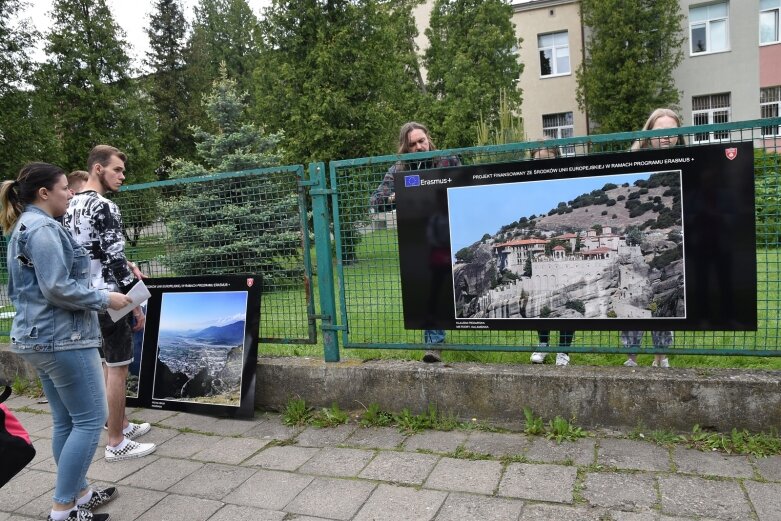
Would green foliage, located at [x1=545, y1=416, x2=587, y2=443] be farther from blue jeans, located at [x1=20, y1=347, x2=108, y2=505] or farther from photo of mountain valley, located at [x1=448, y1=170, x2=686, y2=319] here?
blue jeans, located at [x1=20, y1=347, x2=108, y2=505]

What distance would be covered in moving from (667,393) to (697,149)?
1.51 metres

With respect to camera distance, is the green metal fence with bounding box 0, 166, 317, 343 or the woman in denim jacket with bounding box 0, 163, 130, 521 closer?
the woman in denim jacket with bounding box 0, 163, 130, 521

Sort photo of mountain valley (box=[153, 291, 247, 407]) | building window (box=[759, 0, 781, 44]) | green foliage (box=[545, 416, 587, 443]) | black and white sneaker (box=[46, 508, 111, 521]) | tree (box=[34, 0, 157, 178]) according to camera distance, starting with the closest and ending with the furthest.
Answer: black and white sneaker (box=[46, 508, 111, 521]) < green foliage (box=[545, 416, 587, 443]) < photo of mountain valley (box=[153, 291, 247, 407]) < tree (box=[34, 0, 157, 178]) < building window (box=[759, 0, 781, 44])

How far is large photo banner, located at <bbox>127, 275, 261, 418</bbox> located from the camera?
14.5ft

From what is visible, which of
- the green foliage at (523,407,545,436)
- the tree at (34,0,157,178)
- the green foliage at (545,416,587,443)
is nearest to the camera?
the green foliage at (545,416,587,443)

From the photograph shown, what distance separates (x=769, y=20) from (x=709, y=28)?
229cm

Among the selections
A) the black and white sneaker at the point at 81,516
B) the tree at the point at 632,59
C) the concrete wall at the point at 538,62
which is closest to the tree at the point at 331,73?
the black and white sneaker at the point at 81,516

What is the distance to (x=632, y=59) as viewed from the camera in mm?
24875

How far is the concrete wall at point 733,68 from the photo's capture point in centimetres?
2525

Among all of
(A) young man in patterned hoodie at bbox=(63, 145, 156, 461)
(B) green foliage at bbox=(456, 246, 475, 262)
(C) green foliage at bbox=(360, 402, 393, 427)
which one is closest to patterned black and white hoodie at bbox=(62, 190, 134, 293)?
(A) young man in patterned hoodie at bbox=(63, 145, 156, 461)

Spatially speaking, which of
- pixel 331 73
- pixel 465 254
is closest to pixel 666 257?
pixel 465 254

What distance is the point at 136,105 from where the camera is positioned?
2275 centimetres

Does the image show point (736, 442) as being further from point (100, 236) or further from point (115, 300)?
point (100, 236)

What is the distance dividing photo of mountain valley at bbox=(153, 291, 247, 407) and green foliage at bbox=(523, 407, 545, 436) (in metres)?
2.14
